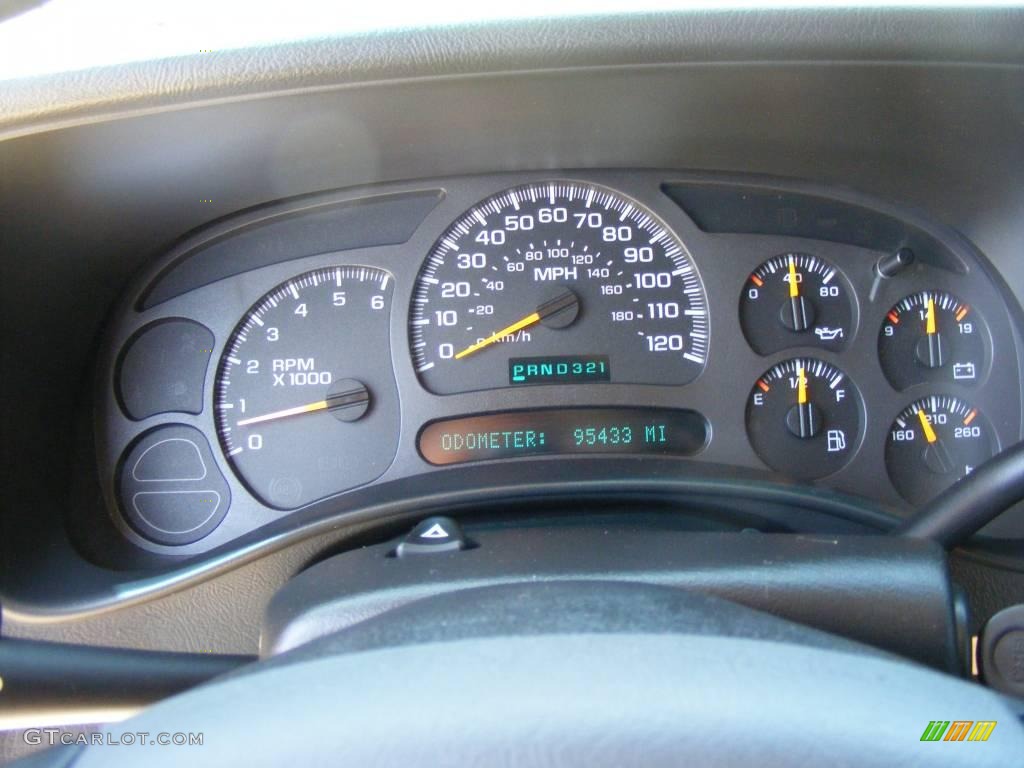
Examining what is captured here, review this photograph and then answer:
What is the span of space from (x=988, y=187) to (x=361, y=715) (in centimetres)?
214

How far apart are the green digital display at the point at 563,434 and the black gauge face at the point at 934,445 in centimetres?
52

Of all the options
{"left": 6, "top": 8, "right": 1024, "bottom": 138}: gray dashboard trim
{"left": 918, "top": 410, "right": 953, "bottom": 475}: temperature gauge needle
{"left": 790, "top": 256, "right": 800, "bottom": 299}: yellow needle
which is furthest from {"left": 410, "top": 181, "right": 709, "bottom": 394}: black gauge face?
{"left": 6, "top": 8, "right": 1024, "bottom": 138}: gray dashboard trim

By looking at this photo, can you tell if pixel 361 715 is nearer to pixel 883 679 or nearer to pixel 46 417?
pixel 883 679

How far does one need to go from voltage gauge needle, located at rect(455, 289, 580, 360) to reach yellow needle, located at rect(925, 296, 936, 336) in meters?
0.93

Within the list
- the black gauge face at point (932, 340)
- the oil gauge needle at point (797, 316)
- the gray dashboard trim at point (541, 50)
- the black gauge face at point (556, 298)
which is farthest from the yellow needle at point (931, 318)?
the gray dashboard trim at point (541, 50)

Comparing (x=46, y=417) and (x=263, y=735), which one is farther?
(x=46, y=417)

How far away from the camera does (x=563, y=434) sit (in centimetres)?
262

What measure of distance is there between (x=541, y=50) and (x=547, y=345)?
915mm

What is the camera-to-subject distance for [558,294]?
8.64 feet

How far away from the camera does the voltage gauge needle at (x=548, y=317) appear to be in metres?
2.62

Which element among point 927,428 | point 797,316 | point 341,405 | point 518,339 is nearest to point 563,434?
point 518,339

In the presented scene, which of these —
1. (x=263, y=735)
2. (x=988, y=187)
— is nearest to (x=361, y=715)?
(x=263, y=735)

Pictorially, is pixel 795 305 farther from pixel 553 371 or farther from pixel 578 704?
pixel 578 704

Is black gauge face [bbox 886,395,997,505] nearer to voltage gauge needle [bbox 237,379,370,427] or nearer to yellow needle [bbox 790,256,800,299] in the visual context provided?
yellow needle [bbox 790,256,800,299]
